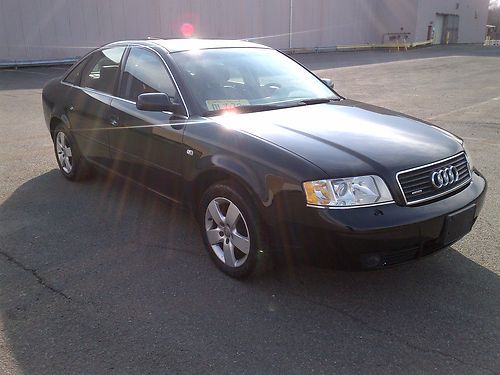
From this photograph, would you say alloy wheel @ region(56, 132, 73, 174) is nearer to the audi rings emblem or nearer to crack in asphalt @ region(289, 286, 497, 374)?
crack in asphalt @ region(289, 286, 497, 374)

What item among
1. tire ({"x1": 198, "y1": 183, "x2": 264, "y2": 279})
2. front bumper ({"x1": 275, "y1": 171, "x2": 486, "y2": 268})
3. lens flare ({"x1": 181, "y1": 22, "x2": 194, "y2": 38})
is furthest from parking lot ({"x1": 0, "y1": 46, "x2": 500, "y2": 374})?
lens flare ({"x1": 181, "y1": 22, "x2": 194, "y2": 38})

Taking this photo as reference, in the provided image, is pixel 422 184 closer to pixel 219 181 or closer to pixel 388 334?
pixel 388 334

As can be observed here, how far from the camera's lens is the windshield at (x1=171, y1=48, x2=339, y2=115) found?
148 inches

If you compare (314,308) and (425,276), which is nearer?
(314,308)

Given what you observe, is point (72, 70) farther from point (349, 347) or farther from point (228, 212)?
point (349, 347)

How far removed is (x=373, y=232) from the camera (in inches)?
105

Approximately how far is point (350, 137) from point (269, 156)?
621mm

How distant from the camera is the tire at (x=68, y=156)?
17.1 feet

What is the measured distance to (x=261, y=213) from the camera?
9.78ft

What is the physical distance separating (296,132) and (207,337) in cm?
144

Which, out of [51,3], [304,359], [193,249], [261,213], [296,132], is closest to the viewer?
[304,359]

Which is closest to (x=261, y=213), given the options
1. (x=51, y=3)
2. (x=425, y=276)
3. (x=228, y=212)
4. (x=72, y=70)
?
(x=228, y=212)

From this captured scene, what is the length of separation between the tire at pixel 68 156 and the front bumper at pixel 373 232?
315 cm

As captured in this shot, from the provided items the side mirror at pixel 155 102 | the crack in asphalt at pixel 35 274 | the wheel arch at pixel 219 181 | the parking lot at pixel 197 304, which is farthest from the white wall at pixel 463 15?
the crack in asphalt at pixel 35 274
